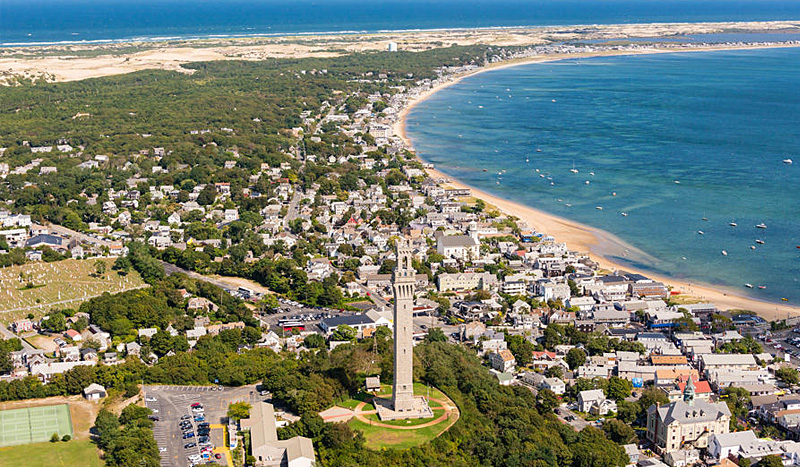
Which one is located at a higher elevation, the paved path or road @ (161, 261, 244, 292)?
the paved path

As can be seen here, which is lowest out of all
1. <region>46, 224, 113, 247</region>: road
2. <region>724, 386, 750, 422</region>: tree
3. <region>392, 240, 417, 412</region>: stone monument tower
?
<region>724, 386, 750, 422</region>: tree

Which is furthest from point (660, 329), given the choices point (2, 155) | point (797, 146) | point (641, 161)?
point (2, 155)

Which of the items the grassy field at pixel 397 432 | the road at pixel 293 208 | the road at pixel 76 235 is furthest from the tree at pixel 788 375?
the road at pixel 76 235

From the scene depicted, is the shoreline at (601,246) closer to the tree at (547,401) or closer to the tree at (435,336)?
the tree at (435,336)

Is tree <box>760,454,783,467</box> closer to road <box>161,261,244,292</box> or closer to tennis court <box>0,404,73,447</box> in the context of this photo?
tennis court <box>0,404,73,447</box>

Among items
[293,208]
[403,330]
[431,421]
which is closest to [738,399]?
[431,421]

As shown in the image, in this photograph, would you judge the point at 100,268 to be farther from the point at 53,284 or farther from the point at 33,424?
the point at 33,424

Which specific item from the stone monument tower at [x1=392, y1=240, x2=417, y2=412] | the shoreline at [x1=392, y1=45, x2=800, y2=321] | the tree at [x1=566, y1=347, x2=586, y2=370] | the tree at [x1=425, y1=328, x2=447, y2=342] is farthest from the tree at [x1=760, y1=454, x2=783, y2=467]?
the shoreline at [x1=392, y1=45, x2=800, y2=321]

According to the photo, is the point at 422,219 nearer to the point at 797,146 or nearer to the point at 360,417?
the point at 360,417
